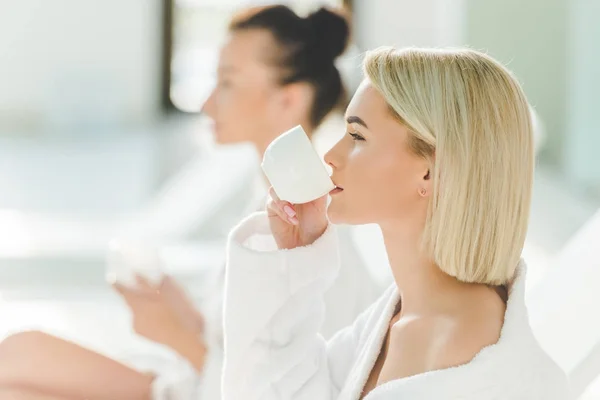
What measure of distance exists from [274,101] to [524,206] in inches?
38.1

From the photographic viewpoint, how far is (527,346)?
38.4 inches

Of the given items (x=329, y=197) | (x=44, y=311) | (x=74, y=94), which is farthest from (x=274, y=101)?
(x=74, y=94)

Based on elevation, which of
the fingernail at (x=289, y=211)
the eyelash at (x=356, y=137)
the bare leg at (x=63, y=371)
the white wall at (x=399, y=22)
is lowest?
the white wall at (x=399, y=22)

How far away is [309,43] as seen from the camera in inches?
74.2

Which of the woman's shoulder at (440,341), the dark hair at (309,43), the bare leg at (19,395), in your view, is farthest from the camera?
the dark hair at (309,43)

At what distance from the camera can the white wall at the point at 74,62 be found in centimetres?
800

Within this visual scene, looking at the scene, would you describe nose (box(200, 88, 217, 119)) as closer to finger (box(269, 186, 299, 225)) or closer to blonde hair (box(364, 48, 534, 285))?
finger (box(269, 186, 299, 225))

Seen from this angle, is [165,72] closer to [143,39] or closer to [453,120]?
[143,39]

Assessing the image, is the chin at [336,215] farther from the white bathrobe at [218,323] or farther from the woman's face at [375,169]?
the white bathrobe at [218,323]

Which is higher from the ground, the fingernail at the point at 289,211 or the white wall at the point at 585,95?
the fingernail at the point at 289,211

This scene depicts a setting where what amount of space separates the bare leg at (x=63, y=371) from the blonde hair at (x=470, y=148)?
0.77 metres

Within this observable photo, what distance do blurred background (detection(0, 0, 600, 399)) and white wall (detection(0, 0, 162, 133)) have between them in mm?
13

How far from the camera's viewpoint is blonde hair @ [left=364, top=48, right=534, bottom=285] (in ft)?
3.14

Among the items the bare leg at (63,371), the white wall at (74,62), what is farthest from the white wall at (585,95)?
the white wall at (74,62)
